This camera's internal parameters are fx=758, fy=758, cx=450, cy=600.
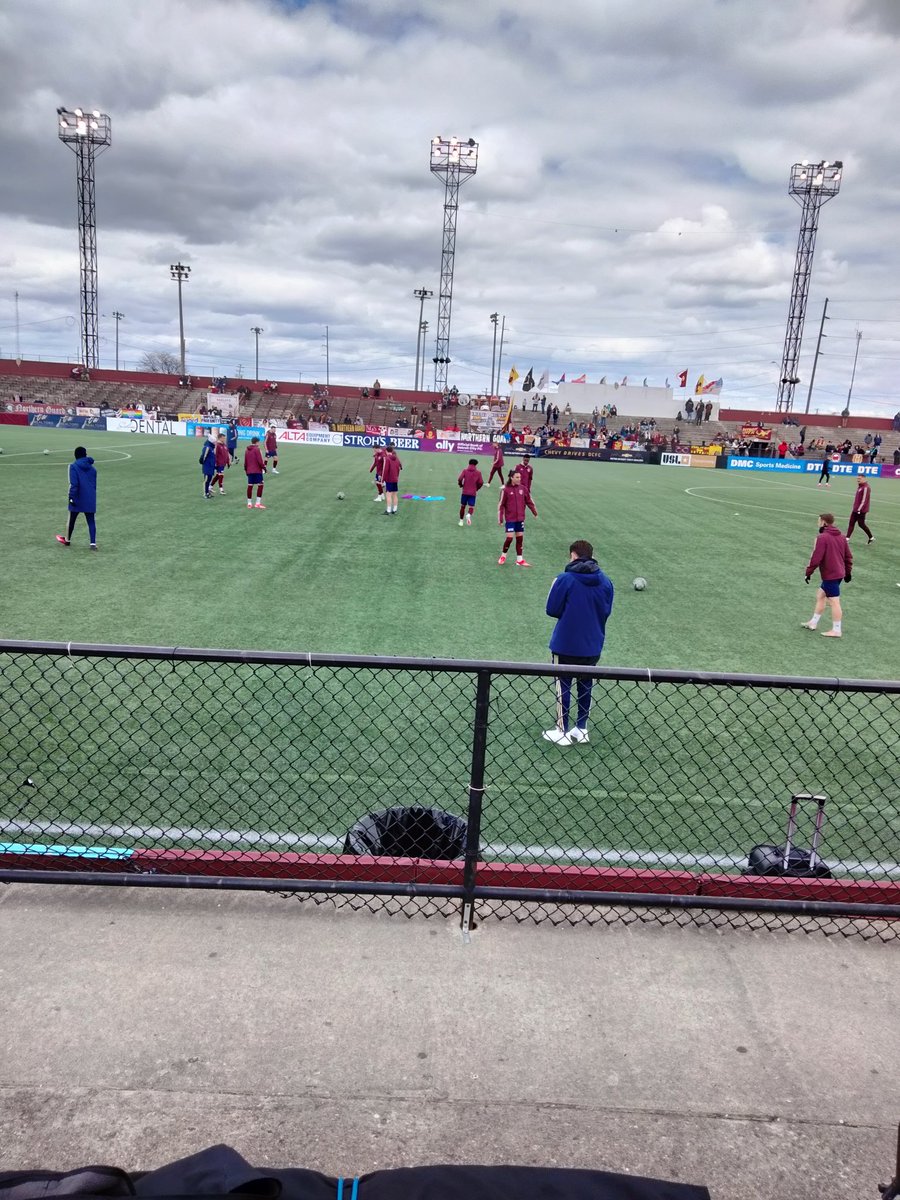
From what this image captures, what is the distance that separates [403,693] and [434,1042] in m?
4.21

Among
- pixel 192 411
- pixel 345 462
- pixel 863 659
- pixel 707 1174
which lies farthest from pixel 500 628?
pixel 192 411

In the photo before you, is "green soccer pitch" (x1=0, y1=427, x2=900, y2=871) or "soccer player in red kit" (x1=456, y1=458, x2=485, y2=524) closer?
"green soccer pitch" (x1=0, y1=427, x2=900, y2=871)

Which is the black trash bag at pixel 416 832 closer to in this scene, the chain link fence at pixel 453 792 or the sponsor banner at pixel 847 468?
the chain link fence at pixel 453 792

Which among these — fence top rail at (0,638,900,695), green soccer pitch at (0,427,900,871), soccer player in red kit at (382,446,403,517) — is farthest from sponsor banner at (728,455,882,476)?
fence top rail at (0,638,900,695)

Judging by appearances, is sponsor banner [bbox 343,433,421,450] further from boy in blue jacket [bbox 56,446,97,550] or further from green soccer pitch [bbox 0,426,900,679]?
boy in blue jacket [bbox 56,446,97,550]

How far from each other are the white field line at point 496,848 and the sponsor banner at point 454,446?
46.0 m

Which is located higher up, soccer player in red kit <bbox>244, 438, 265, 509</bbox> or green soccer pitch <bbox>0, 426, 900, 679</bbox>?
soccer player in red kit <bbox>244, 438, 265, 509</bbox>

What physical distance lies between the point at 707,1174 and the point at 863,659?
8022 millimetres

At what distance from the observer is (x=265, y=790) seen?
17.7 feet

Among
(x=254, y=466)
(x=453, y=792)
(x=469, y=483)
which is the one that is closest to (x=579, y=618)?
(x=453, y=792)

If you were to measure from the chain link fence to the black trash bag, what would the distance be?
1 cm

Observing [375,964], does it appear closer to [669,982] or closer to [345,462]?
[669,982]

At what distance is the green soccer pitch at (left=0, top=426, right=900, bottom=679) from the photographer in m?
8.96

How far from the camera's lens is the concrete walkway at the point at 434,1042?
8.54ft
